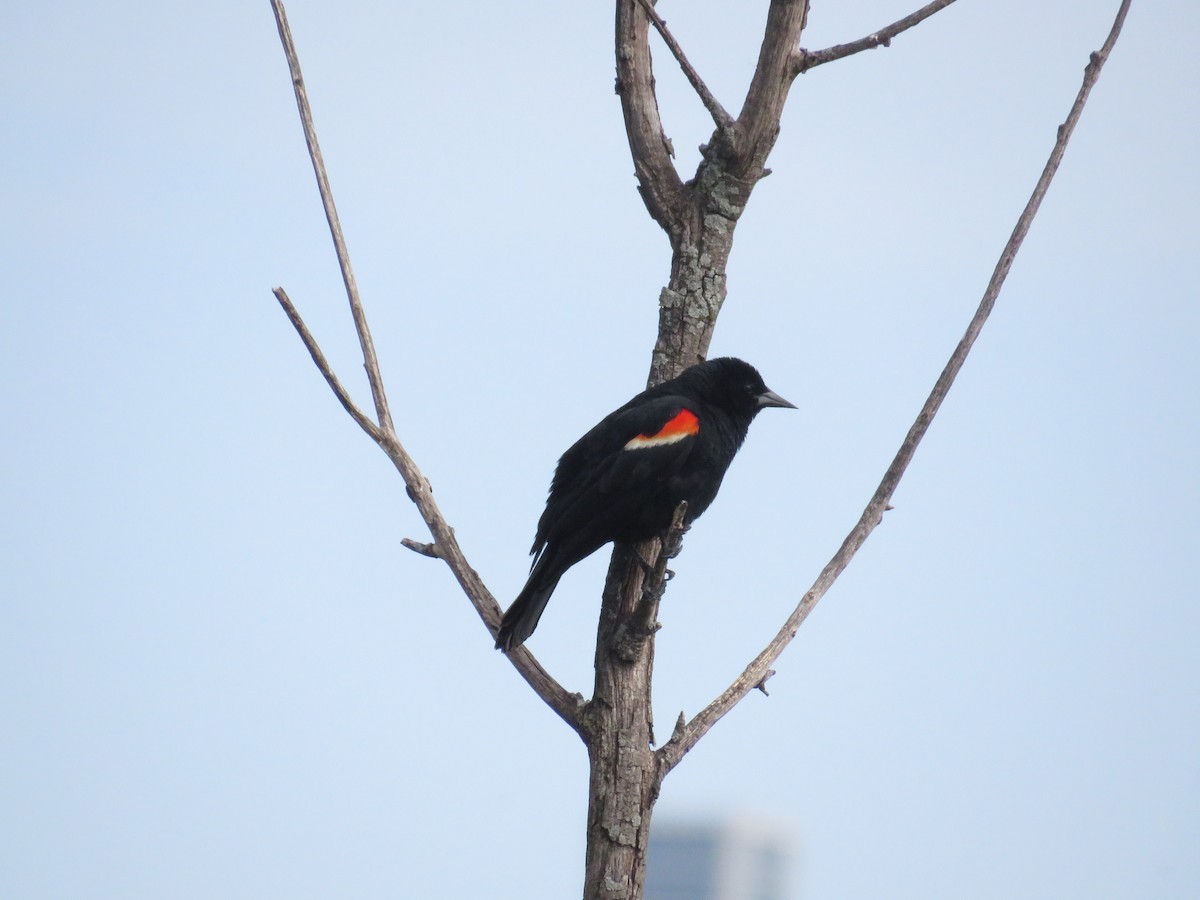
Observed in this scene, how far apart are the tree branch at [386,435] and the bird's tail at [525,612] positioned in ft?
0.14

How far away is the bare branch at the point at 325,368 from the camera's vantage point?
13.5ft

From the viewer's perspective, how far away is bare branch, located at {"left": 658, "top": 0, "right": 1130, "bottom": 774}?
3.91m

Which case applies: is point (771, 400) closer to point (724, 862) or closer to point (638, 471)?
point (638, 471)

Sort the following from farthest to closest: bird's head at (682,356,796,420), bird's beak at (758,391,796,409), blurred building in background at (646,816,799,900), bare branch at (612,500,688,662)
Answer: blurred building in background at (646,816,799,900)
bird's beak at (758,391,796,409)
bird's head at (682,356,796,420)
bare branch at (612,500,688,662)

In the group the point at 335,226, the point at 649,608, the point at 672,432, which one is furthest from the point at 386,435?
the point at 672,432

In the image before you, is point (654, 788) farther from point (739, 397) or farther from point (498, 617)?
point (739, 397)

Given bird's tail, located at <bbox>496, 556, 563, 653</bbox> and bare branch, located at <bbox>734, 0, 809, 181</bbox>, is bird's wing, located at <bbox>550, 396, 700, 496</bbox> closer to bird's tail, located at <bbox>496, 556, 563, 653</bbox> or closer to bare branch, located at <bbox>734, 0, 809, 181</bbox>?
bird's tail, located at <bbox>496, 556, 563, 653</bbox>

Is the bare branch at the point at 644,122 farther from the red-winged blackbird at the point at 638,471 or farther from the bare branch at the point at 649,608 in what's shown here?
the bare branch at the point at 649,608

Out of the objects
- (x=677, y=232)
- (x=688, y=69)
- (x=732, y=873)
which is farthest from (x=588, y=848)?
(x=732, y=873)

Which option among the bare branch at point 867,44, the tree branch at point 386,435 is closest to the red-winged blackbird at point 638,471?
the tree branch at point 386,435

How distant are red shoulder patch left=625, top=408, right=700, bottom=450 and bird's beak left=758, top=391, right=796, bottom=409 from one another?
73 centimetres

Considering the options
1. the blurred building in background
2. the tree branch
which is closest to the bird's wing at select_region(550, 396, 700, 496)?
the tree branch

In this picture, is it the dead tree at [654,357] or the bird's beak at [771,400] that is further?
the bird's beak at [771,400]

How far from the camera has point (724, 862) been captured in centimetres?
10975
